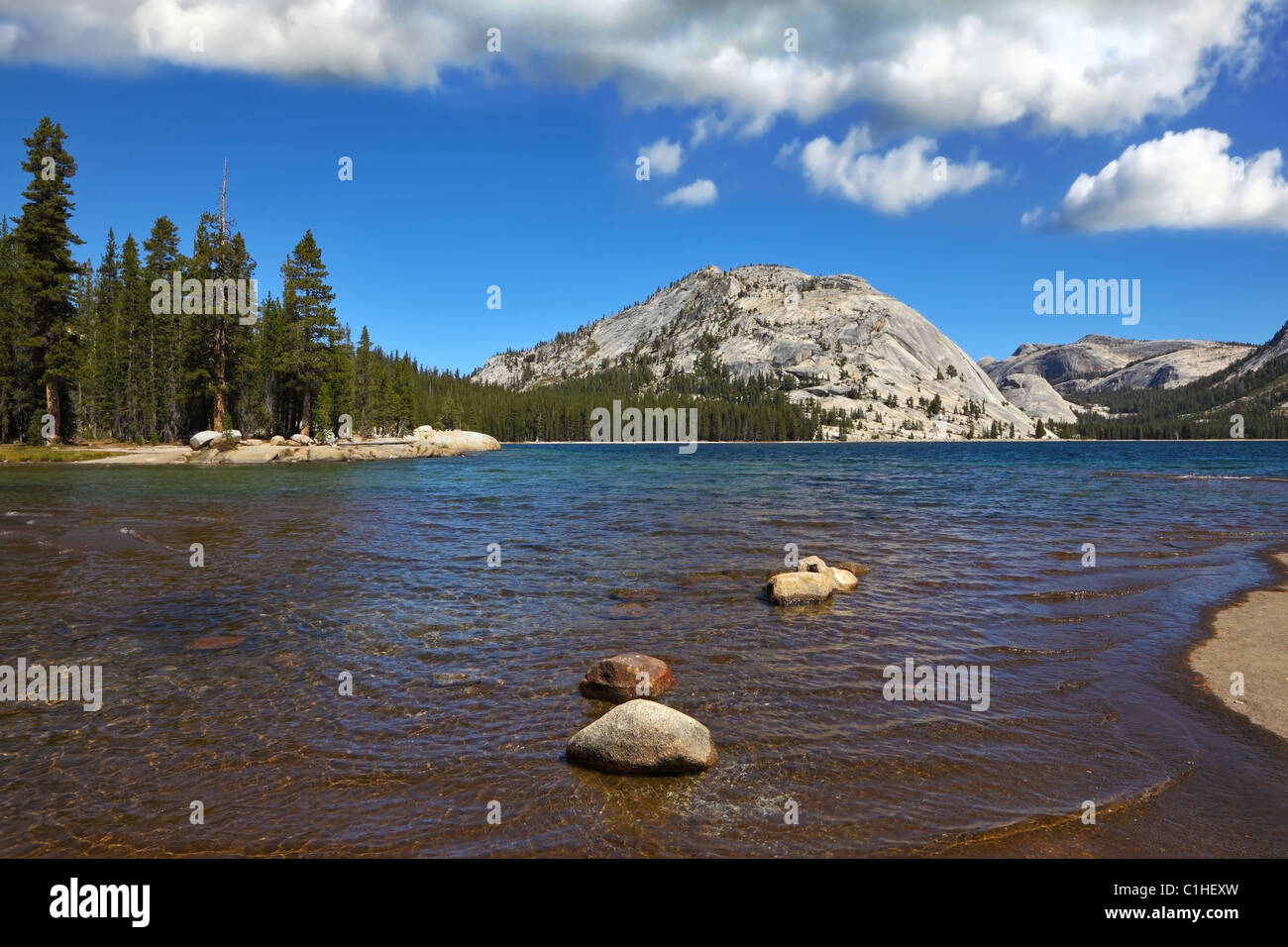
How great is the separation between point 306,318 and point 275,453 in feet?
62.6

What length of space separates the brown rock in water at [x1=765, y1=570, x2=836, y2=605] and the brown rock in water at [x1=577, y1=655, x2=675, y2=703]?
633 centimetres

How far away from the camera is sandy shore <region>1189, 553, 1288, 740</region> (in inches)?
402

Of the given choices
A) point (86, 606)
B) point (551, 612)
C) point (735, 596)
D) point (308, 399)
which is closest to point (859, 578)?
point (735, 596)

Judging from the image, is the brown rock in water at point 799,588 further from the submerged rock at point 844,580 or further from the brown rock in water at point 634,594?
the brown rock in water at point 634,594

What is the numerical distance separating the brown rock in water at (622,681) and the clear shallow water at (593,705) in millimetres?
387

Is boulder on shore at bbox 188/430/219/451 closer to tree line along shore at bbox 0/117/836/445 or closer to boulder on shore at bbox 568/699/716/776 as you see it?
tree line along shore at bbox 0/117/836/445

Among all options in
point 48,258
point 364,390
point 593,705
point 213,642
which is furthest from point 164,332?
point 593,705

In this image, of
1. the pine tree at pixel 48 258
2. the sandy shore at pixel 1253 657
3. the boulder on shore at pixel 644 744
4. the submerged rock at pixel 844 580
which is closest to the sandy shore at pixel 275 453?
the pine tree at pixel 48 258

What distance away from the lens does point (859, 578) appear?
1970 cm

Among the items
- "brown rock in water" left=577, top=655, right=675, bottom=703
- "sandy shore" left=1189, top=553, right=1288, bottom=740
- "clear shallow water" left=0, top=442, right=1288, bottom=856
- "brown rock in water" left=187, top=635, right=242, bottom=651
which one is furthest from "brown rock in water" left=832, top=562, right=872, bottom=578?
"brown rock in water" left=187, top=635, right=242, bottom=651

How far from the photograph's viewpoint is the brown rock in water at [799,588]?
1673 centimetres

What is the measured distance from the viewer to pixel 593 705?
10531mm
